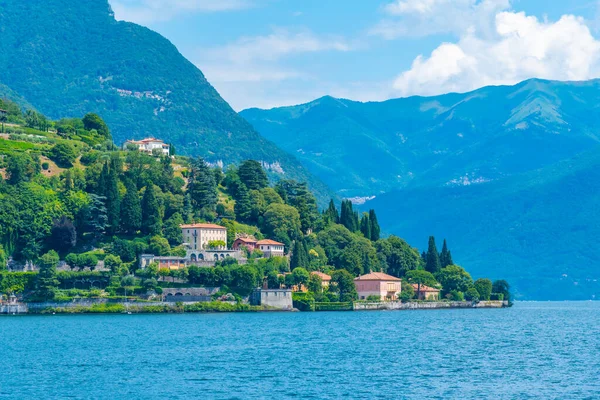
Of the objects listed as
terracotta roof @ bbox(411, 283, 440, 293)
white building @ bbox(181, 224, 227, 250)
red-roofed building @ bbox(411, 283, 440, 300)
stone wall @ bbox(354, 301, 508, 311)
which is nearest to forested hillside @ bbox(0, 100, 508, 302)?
terracotta roof @ bbox(411, 283, 440, 293)

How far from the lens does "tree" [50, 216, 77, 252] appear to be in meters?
145

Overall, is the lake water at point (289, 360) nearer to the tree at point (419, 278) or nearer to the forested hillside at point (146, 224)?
the forested hillside at point (146, 224)

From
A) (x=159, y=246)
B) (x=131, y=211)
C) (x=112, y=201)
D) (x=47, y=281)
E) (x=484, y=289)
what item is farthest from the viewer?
(x=484, y=289)

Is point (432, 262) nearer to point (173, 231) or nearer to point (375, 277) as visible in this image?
point (375, 277)

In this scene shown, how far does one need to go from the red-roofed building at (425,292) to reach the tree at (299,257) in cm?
2437

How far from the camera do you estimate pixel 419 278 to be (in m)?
175

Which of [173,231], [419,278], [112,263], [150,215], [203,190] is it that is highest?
[203,190]

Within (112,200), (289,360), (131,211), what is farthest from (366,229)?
(289,360)

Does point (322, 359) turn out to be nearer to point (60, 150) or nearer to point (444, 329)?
point (444, 329)

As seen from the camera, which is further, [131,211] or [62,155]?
[62,155]

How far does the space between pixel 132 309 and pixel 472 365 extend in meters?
67.9

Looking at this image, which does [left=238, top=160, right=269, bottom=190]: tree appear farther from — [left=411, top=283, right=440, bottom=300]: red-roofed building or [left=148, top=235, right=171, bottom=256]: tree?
[left=148, top=235, right=171, bottom=256]: tree

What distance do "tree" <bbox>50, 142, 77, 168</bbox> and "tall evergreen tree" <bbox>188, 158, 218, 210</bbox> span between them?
1846 cm

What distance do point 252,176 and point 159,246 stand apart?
39632mm
